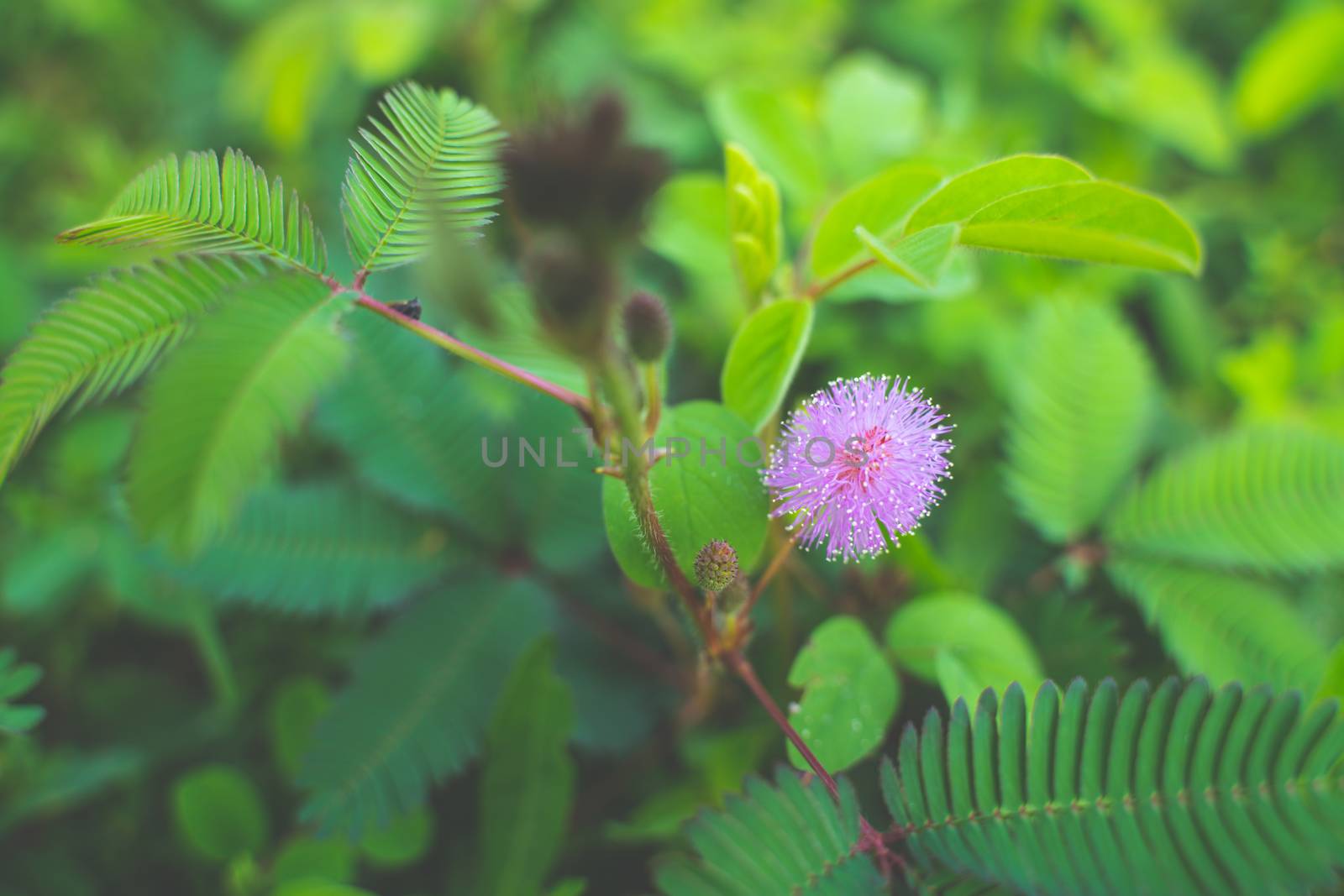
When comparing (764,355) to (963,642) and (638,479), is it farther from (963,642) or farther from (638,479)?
(963,642)

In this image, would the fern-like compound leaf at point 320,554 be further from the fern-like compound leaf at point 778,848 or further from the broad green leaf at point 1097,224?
the broad green leaf at point 1097,224

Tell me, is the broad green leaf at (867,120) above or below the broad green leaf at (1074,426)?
above

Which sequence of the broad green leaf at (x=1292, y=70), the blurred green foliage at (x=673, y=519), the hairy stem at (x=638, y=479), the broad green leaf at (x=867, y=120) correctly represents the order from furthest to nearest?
the broad green leaf at (x=1292, y=70) < the broad green leaf at (x=867, y=120) < the blurred green foliage at (x=673, y=519) < the hairy stem at (x=638, y=479)

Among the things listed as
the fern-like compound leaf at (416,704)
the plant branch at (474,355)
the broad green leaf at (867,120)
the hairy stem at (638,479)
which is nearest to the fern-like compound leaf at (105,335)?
the plant branch at (474,355)

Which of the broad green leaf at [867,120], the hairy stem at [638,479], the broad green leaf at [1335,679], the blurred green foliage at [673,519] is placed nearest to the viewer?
the hairy stem at [638,479]

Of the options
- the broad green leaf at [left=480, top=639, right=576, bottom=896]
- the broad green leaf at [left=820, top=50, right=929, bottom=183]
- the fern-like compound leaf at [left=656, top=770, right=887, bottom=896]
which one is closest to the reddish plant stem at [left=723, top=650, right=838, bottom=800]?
the fern-like compound leaf at [left=656, top=770, right=887, bottom=896]

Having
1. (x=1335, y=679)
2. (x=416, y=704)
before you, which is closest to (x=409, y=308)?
(x=416, y=704)

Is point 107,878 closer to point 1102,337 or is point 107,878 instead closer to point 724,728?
point 724,728

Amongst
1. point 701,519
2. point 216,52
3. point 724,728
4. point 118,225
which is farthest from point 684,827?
point 216,52
